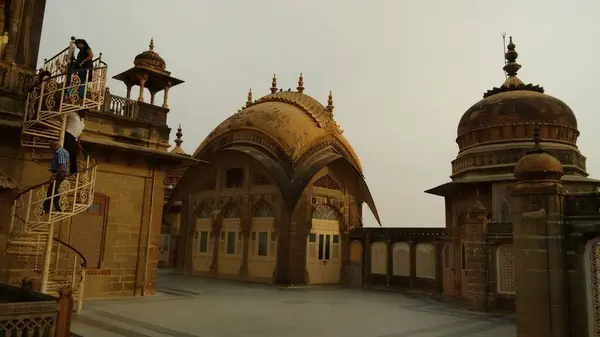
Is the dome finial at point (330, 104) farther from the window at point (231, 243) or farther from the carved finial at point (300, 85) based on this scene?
the window at point (231, 243)

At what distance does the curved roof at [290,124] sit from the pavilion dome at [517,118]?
6904 mm

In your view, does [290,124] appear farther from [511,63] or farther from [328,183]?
[511,63]

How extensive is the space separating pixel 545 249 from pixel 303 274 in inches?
519

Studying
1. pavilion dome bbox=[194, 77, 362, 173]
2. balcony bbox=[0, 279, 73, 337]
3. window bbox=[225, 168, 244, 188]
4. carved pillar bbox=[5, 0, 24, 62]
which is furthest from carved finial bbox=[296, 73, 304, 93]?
balcony bbox=[0, 279, 73, 337]

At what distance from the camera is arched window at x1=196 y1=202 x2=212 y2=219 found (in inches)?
953

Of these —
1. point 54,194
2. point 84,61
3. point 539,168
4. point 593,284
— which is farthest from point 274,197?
point 593,284

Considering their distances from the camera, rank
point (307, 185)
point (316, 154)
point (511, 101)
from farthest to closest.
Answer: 1. point (316, 154)
2. point (307, 185)
3. point (511, 101)

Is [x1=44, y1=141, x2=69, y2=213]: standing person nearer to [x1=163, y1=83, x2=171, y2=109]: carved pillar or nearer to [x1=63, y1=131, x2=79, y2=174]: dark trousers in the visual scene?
[x1=63, y1=131, x2=79, y2=174]: dark trousers

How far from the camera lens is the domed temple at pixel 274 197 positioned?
20.6m

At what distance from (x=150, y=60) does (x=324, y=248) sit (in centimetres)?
1134

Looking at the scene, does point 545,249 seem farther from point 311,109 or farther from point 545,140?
point 311,109

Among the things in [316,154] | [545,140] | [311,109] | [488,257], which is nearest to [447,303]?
[488,257]

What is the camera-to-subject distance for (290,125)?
22.8 m

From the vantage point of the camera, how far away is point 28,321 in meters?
5.52
